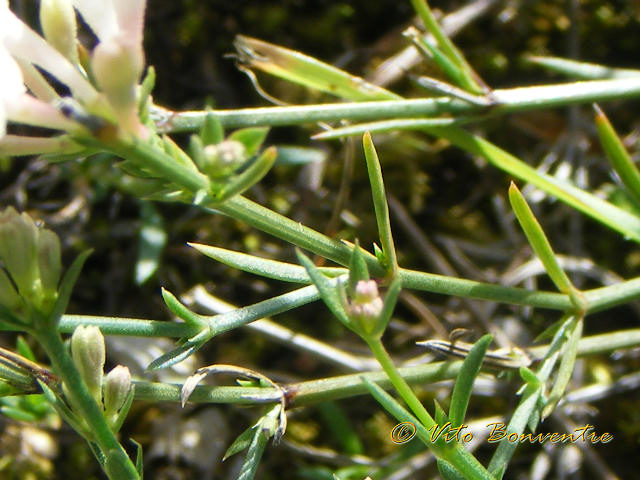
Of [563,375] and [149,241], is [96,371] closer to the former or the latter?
Answer: [563,375]

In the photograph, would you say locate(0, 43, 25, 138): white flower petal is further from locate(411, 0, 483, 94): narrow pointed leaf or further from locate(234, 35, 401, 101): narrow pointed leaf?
locate(411, 0, 483, 94): narrow pointed leaf

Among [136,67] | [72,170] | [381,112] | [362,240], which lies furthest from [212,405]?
[136,67]

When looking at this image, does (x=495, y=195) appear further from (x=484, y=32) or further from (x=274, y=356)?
(x=274, y=356)

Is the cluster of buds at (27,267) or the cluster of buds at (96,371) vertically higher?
the cluster of buds at (27,267)

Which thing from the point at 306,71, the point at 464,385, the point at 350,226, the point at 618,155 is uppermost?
the point at 306,71

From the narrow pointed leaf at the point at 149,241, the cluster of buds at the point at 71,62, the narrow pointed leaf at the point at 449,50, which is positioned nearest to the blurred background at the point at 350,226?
the narrow pointed leaf at the point at 149,241

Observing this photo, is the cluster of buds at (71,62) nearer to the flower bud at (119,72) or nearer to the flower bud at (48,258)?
the flower bud at (119,72)

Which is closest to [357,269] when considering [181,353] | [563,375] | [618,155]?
[181,353]
